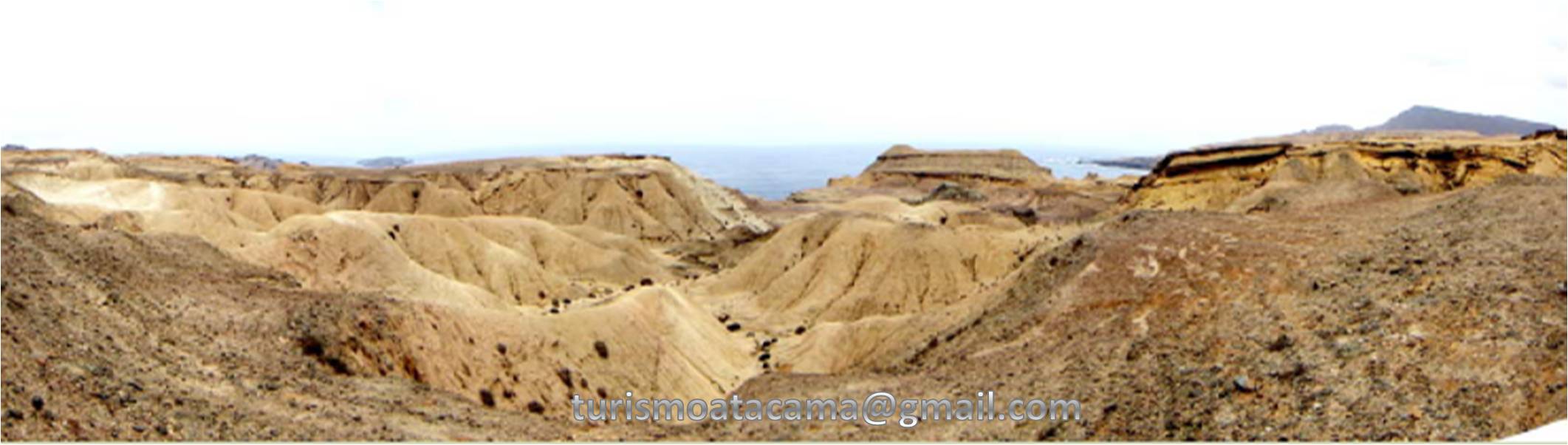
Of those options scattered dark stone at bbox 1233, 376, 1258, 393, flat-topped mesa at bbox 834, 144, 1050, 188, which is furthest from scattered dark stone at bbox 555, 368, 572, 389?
flat-topped mesa at bbox 834, 144, 1050, 188

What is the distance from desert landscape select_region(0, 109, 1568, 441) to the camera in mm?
13562

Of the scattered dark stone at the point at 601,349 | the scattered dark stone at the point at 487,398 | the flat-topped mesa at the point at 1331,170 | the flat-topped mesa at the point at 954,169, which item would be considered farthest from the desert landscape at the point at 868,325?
the flat-topped mesa at the point at 954,169

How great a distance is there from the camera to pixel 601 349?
2817 centimetres

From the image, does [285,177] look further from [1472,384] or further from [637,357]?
[1472,384]

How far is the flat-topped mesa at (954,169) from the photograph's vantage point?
122812 mm

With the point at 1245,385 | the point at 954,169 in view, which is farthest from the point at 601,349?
the point at 954,169

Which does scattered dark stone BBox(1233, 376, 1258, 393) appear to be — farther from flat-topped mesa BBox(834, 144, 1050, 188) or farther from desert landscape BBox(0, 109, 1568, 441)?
flat-topped mesa BBox(834, 144, 1050, 188)

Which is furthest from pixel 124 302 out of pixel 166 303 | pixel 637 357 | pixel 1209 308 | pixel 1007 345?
pixel 1209 308

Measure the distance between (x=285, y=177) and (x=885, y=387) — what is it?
75922 mm

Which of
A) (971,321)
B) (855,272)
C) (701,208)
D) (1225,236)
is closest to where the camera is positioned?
(1225,236)

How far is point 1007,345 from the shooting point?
23.2 meters

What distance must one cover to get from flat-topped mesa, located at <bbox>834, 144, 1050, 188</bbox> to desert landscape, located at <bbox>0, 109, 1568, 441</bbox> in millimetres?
71003

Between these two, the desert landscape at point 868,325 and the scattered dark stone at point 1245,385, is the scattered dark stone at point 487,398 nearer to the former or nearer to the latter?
the desert landscape at point 868,325

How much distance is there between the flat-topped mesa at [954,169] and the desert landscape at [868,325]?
7100 centimetres
